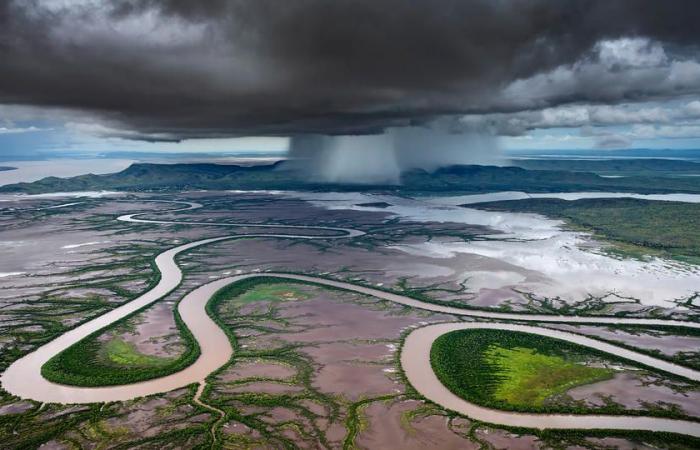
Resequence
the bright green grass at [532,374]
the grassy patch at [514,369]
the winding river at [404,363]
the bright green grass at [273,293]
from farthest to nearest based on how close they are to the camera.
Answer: the bright green grass at [273,293] < the bright green grass at [532,374] < the grassy patch at [514,369] < the winding river at [404,363]

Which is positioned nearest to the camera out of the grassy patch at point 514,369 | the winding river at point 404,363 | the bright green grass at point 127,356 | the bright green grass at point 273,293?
the winding river at point 404,363

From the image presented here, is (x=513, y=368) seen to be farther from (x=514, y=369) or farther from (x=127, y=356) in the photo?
(x=127, y=356)

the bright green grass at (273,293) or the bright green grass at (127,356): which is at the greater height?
the bright green grass at (273,293)

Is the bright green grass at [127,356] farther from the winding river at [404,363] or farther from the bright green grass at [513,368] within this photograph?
the bright green grass at [513,368]

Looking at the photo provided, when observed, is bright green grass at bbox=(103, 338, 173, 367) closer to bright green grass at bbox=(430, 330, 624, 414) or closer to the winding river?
the winding river

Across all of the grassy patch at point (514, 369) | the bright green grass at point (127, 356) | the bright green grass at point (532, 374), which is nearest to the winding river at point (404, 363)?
the grassy patch at point (514, 369)

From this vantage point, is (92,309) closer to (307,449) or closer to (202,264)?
(202,264)

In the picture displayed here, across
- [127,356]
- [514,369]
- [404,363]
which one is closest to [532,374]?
[514,369]

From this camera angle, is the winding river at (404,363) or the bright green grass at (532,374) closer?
the winding river at (404,363)
